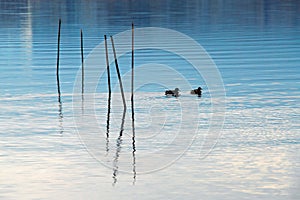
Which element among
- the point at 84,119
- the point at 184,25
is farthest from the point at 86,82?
the point at 184,25

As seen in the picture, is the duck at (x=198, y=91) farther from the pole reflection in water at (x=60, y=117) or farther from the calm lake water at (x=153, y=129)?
the pole reflection in water at (x=60, y=117)

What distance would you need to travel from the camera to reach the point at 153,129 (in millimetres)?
28688

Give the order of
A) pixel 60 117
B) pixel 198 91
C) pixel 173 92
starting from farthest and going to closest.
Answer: pixel 198 91, pixel 173 92, pixel 60 117

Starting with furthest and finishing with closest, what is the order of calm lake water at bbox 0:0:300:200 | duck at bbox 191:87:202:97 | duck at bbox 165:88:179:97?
1. duck at bbox 191:87:202:97
2. duck at bbox 165:88:179:97
3. calm lake water at bbox 0:0:300:200

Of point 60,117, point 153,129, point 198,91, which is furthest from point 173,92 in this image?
point 153,129

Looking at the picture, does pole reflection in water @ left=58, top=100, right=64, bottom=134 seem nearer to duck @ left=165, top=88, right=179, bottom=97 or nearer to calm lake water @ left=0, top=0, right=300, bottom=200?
calm lake water @ left=0, top=0, right=300, bottom=200

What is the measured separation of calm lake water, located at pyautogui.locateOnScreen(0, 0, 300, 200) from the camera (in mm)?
21516

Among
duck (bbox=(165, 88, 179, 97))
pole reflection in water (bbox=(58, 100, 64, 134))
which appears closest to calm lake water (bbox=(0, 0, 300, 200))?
pole reflection in water (bbox=(58, 100, 64, 134))

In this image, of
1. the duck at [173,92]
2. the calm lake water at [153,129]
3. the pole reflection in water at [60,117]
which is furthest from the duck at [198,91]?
the pole reflection in water at [60,117]

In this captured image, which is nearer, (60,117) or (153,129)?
(153,129)

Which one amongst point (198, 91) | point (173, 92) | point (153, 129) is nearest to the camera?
point (153, 129)

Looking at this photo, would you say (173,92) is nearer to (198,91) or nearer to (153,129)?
(198,91)

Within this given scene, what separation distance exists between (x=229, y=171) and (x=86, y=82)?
59.8 feet

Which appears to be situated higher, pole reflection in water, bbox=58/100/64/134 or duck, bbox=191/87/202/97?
duck, bbox=191/87/202/97
